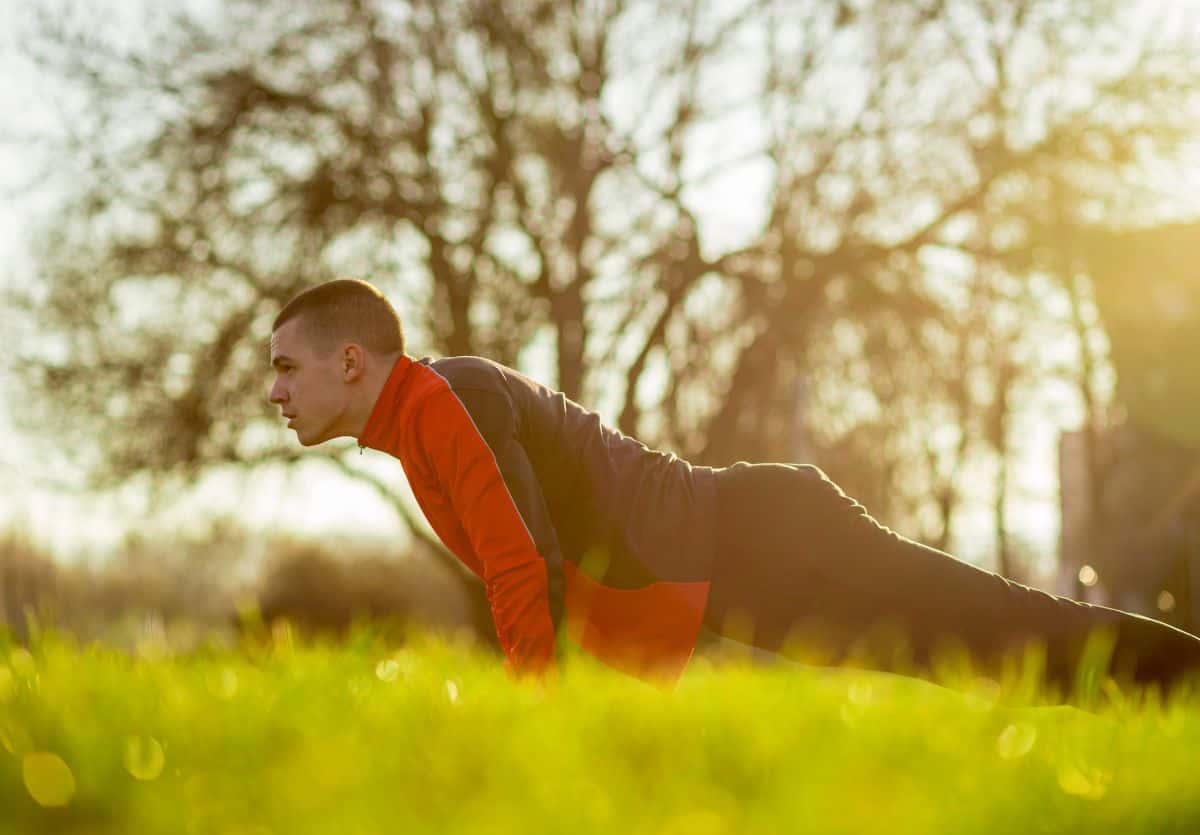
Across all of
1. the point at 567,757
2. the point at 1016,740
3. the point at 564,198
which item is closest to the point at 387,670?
the point at 567,757

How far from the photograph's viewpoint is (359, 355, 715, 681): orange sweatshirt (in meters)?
3.17

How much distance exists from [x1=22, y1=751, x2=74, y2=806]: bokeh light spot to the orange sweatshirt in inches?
62.8

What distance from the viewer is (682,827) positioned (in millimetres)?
1380

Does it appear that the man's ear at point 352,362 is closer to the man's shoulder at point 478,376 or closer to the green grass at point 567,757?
the man's shoulder at point 478,376

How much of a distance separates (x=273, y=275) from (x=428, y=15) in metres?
3.00

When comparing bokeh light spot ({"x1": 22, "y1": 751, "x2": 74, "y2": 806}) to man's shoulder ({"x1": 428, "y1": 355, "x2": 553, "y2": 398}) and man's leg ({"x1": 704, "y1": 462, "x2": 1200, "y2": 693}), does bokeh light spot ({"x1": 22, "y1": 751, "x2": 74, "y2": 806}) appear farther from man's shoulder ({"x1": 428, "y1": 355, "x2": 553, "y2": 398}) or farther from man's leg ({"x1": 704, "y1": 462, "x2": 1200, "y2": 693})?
man's leg ({"x1": 704, "y1": 462, "x2": 1200, "y2": 693})

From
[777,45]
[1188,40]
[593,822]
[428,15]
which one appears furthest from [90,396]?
[593,822]

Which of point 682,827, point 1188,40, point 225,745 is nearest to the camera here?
point 682,827

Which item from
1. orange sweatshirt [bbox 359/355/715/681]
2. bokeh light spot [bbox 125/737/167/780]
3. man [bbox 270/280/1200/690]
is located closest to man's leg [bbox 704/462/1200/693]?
man [bbox 270/280/1200/690]

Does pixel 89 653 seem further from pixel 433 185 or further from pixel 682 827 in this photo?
pixel 433 185

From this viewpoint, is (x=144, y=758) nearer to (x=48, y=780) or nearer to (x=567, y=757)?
(x=48, y=780)

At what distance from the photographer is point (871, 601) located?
3.21 m

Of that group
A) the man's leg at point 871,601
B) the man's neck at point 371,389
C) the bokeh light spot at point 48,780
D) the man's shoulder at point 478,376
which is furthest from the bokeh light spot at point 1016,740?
the man's neck at point 371,389

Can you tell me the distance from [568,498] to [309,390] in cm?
83
